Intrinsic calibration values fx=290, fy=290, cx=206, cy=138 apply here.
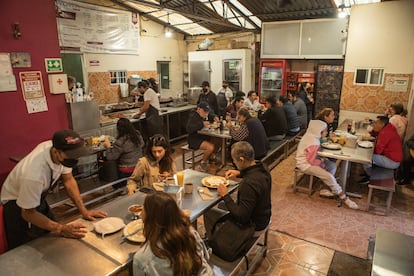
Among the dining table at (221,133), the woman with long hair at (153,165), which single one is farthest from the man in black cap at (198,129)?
the woman with long hair at (153,165)

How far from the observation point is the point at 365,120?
22.1 feet

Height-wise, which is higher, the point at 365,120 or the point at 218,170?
the point at 365,120

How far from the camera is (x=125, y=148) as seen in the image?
439cm

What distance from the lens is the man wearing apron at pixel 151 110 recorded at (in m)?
6.52

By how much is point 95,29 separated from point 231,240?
21.8 ft

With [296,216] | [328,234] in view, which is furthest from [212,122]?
[328,234]

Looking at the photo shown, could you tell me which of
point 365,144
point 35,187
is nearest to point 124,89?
point 365,144

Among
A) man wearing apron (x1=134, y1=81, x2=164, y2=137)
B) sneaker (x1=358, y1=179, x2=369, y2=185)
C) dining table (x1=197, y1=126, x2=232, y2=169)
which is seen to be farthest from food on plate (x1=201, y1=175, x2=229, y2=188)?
man wearing apron (x1=134, y1=81, x2=164, y2=137)

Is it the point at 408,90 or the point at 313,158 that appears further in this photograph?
the point at 408,90

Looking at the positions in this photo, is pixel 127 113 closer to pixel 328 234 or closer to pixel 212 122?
pixel 212 122

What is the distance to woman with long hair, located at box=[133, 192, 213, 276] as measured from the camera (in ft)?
5.40

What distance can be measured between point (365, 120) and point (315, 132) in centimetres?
298

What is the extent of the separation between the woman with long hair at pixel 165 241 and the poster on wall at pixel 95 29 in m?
6.31

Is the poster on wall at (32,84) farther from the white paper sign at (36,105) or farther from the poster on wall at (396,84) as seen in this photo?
the poster on wall at (396,84)
